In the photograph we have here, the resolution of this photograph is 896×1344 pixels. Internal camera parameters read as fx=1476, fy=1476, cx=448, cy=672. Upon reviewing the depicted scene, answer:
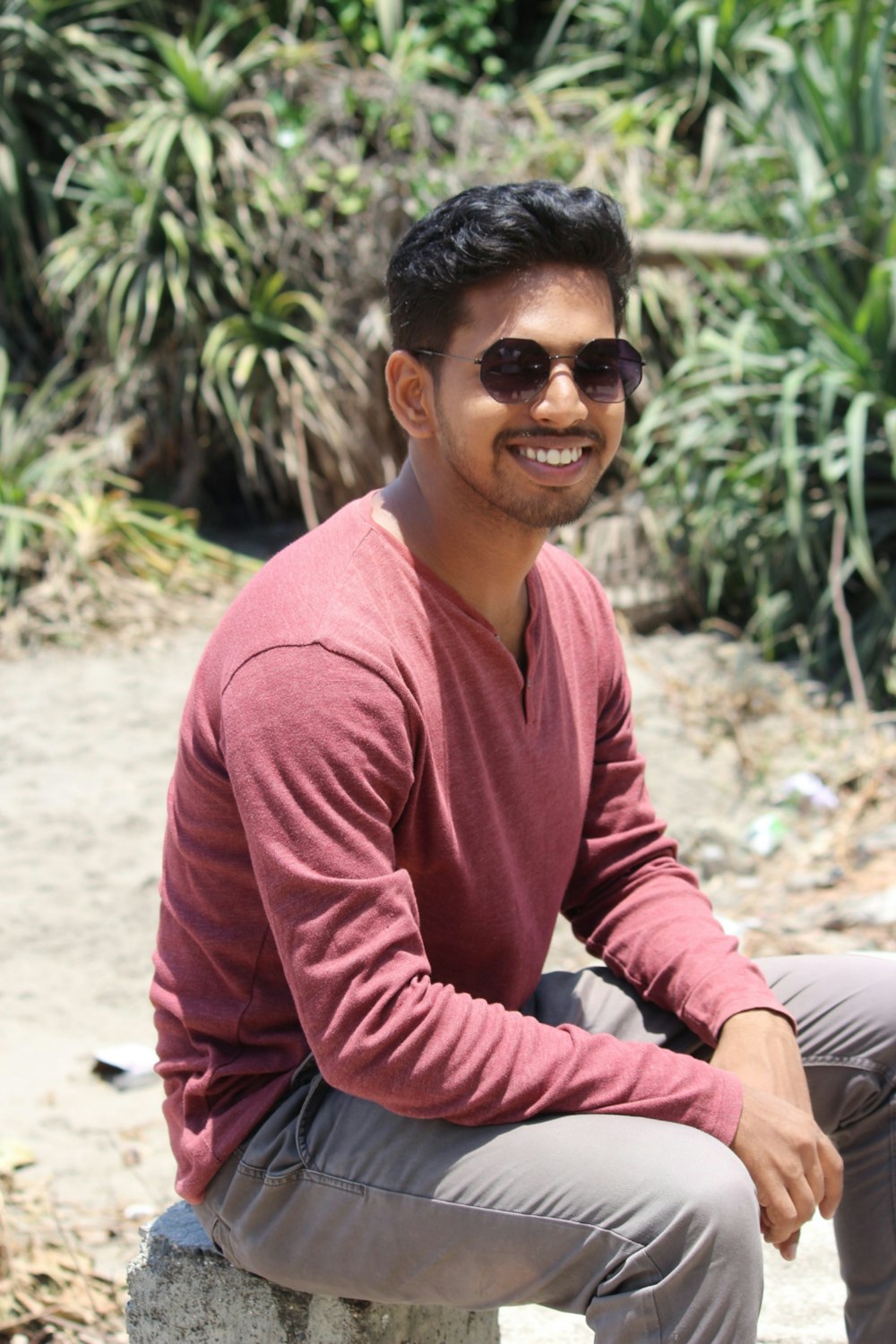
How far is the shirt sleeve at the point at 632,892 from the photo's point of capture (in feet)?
6.72

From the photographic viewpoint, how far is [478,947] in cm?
193

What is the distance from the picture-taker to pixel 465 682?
189 cm

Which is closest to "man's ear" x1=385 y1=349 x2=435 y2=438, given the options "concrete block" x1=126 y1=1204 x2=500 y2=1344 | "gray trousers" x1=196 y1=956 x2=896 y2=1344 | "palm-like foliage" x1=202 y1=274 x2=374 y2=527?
"gray trousers" x1=196 y1=956 x2=896 y2=1344

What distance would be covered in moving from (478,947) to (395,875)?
1.07ft

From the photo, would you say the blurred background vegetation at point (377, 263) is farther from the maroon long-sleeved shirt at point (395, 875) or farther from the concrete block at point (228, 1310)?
the concrete block at point (228, 1310)

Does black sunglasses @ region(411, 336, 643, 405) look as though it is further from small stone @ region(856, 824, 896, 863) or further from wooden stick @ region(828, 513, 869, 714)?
wooden stick @ region(828, 513, 869, 714)

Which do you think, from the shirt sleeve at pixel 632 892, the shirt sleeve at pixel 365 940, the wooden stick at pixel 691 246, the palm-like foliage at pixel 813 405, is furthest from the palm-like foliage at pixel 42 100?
the shirt sleeve at pixel 365 940

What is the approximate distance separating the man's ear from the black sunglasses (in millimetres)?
31

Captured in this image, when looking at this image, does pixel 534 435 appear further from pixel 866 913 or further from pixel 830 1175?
pixel 866 913

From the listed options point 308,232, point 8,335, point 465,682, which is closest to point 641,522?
point 308,232

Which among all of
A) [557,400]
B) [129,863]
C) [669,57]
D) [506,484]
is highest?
[669,57]

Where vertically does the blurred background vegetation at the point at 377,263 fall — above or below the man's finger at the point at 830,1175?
above

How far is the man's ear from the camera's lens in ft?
6.46

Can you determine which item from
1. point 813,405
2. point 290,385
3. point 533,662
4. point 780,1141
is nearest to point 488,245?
point 533,662
